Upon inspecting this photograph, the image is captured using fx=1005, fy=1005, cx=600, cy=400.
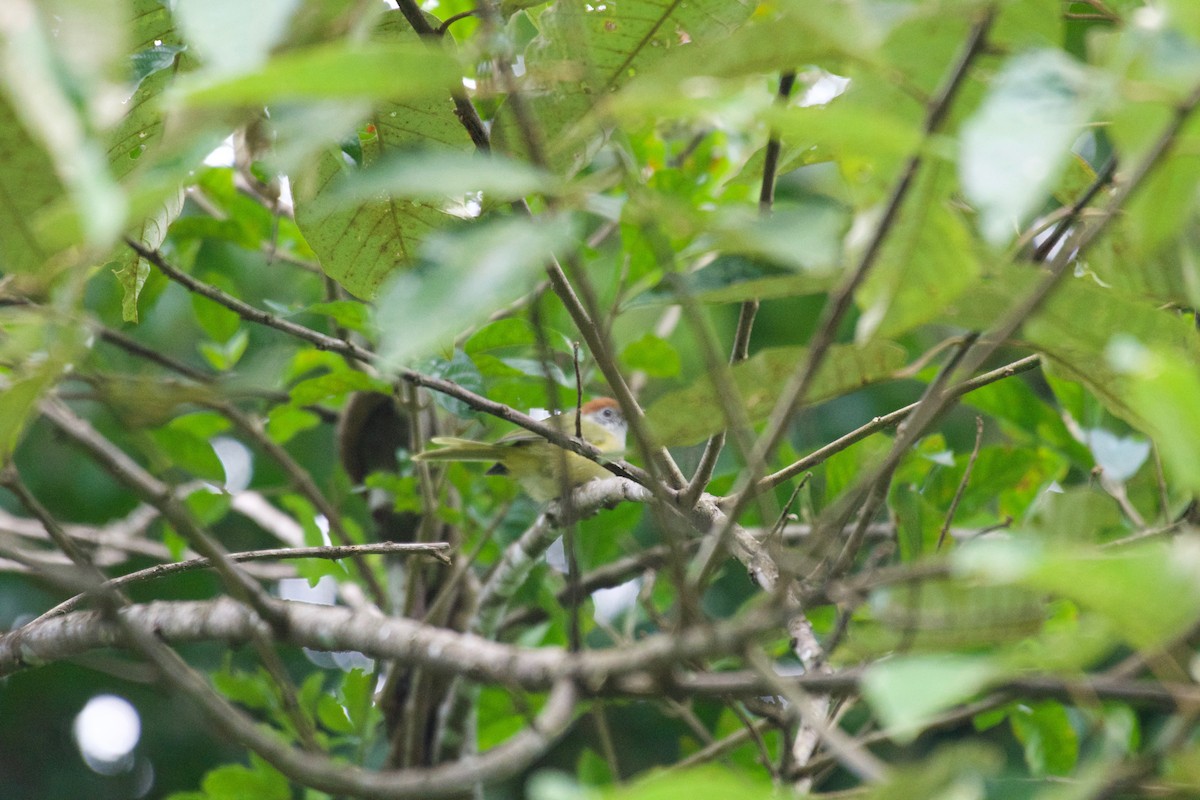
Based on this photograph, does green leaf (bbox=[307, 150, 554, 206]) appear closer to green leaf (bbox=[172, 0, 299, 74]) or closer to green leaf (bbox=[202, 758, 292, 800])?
green leaf (bbox=[172, 0, 299, 74])

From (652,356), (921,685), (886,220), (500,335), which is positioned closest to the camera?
(921,685)

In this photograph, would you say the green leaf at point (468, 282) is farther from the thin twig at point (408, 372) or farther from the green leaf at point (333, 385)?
the green leaf at point (333, 385)

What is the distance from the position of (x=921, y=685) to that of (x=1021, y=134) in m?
0.34

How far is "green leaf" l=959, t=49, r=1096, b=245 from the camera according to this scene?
59 cm

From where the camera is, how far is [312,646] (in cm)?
103

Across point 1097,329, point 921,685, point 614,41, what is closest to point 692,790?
point 921,685

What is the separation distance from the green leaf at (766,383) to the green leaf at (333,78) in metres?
0.47

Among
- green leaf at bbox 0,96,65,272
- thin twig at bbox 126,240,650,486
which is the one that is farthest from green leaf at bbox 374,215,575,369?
thin twig at bbox 126,240,650,486

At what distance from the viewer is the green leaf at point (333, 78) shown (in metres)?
0.54

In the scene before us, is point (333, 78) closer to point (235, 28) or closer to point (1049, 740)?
point (235, 28)

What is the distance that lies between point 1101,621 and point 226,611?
0.92 metres

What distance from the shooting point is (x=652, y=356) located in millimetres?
2305

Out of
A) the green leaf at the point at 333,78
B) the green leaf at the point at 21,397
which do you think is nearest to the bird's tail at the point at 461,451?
the green leaf at the point at 21,397

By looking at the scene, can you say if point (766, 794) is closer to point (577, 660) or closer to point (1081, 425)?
point (577, 660)
